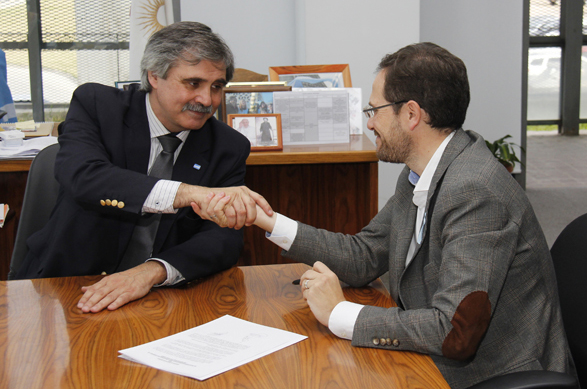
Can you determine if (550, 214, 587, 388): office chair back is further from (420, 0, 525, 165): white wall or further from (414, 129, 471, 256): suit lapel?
(420, 0, 525, 165): white wall

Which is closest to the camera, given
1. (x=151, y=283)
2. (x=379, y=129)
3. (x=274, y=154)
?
(x=151, y=283)

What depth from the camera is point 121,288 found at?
1.30 metres

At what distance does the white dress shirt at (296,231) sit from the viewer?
1087 millimetres

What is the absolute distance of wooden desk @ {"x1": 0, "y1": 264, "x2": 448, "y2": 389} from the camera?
0.92 meters

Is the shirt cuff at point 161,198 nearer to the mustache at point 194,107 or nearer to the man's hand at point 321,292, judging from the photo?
the mustache at point 194,107

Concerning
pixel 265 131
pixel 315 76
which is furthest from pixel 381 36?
pixel 265 131

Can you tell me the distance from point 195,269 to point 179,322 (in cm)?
28

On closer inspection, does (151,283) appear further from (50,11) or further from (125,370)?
(50,11)

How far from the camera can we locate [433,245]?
124 cm

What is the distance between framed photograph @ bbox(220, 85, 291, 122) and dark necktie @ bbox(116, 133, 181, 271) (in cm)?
67

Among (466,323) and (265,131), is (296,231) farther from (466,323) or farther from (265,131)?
(265,131)

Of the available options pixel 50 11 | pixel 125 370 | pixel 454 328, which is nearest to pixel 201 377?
pixel 125 370

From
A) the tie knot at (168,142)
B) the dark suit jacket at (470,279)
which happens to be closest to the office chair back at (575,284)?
the dark suit jacket at (470,279)

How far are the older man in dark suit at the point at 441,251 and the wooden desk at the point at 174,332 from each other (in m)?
0.06
